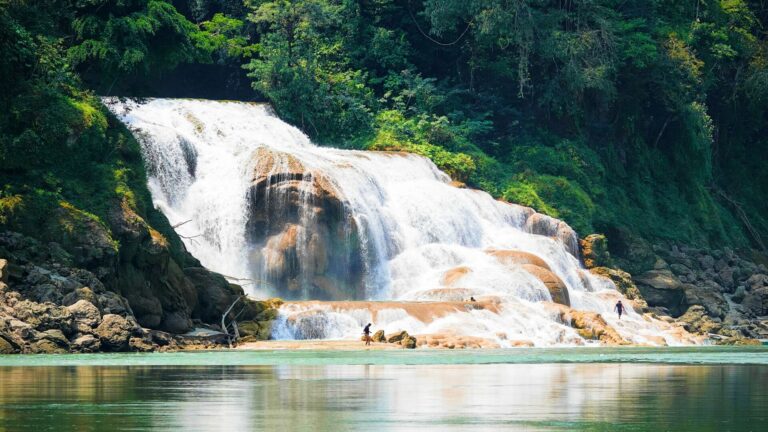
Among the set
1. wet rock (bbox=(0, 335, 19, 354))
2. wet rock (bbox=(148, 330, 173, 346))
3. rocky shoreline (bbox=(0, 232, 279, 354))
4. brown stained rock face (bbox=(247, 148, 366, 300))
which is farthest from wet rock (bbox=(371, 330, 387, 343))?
wet rock (bbox=(0, 335, 19, 354))

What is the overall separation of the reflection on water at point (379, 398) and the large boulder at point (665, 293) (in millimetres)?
26509

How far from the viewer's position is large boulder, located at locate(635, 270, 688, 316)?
52531 mm

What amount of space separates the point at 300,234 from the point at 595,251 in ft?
45.2

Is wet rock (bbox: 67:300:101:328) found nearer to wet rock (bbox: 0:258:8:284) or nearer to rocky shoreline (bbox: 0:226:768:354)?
rocky shoreline (bbox: 0:226:768:354)

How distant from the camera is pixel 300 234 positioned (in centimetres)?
4425

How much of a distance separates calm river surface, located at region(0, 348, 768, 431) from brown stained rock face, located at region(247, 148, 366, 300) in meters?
13.1

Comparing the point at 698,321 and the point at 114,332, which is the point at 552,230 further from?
the point at 114,332

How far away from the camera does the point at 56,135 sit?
36.9 m

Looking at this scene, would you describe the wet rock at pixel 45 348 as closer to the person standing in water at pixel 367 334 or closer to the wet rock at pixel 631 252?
the person standing in water at pixel 367 334

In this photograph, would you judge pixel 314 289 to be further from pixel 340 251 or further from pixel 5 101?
pixel 5 101

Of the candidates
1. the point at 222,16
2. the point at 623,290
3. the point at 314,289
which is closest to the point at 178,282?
the point at 314,289

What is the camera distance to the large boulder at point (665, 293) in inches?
2068

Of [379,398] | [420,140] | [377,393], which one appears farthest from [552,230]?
[379,398]

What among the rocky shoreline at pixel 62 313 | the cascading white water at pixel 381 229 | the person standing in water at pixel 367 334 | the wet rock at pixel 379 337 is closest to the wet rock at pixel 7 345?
the rocky shoreline at pixel 62 313
